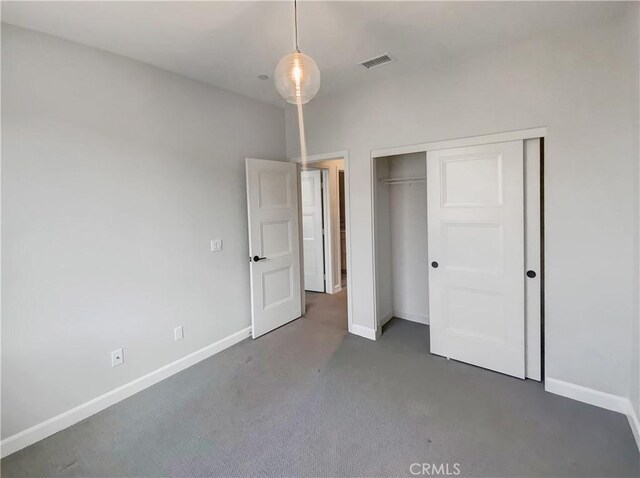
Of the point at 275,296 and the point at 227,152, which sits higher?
the point at 227,152

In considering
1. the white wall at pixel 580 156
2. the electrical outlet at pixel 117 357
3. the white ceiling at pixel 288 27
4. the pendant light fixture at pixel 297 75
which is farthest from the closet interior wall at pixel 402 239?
the electrical outlet at pixel 117 357

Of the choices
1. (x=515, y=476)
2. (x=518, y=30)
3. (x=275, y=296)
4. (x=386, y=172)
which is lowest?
(x=515, y=476)

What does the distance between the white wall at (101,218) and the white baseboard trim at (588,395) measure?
290cm

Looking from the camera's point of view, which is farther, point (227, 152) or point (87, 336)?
point (227, 152)

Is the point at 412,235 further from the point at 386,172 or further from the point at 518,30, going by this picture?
the point at 518,30

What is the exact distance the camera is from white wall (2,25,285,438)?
6.59 feet

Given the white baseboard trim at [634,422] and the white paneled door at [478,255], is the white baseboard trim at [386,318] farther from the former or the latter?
the white baseboard trim at [634,422]

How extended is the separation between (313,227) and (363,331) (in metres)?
2.26

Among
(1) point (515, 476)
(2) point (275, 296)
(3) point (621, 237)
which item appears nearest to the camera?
(1) point (515, 476)

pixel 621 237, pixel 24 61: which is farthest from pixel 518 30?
pixel 24 61

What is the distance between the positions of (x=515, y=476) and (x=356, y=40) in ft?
9.46

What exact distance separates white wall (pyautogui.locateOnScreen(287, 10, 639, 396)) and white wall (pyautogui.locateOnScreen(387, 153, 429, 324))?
3.17 feet

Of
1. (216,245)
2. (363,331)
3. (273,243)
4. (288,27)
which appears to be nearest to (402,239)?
(363,331)

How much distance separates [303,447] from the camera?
6.38 ft
